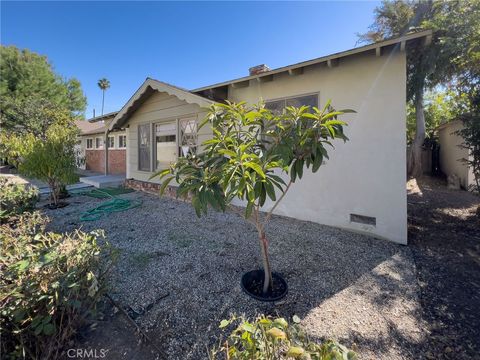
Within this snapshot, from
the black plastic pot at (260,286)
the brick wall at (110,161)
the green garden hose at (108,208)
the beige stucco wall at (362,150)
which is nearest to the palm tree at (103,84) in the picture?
the brick wall at (110,161)

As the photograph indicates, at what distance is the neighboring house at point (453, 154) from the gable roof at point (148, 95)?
994 centimetres

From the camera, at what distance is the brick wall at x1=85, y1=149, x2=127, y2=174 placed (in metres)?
14.4

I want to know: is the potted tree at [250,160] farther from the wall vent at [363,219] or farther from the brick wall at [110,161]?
the brick wall at [110,161]

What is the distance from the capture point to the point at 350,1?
222 inches

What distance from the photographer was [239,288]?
2920 millimetres

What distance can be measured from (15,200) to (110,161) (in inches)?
469

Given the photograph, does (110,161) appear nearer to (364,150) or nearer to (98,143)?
(98,143)

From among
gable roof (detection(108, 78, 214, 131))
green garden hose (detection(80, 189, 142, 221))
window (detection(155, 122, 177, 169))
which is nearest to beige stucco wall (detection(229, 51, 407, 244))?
gable roof (detection(108, 78, 214, 131))

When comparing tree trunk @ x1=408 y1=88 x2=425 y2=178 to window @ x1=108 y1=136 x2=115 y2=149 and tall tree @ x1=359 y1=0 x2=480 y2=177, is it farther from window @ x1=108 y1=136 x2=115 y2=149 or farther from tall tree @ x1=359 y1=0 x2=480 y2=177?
window @ x1=108 y1=136 x2=115 y2=149

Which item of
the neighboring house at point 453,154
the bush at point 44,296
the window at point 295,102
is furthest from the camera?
the neighboring house at point 453,154

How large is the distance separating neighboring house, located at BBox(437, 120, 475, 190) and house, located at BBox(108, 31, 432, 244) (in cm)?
691

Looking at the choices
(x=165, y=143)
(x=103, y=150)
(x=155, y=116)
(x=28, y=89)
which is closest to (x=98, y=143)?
(x=103, y=150)

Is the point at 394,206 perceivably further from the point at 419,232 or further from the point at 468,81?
the point at 468,81

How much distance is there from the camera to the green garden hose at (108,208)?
591 cm
